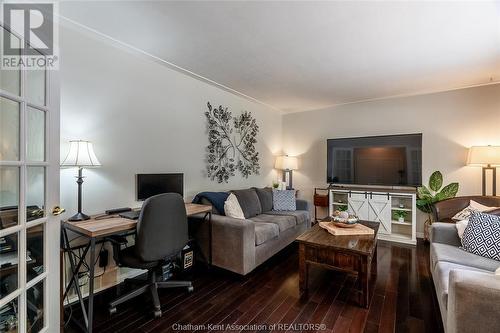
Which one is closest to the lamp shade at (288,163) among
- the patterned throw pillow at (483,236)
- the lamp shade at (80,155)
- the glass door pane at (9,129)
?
the patterned throw pillow at (483,236)

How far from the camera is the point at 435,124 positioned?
3734 mm

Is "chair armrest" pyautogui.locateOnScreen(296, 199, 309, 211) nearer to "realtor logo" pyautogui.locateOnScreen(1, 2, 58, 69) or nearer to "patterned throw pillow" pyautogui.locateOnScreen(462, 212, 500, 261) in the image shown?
"patterned throw pillow" pyautogui.locateOnScreen(462, 212, 500, 261)

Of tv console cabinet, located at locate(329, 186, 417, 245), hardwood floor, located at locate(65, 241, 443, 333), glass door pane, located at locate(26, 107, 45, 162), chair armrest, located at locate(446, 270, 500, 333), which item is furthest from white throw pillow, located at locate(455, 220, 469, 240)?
glass door pane, located at locate(26, 107, 45, 162)

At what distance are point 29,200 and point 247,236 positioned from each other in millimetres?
1738

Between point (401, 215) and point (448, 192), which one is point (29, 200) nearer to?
point (401, 215)

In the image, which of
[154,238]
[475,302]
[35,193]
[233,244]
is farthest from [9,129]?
[475,302]

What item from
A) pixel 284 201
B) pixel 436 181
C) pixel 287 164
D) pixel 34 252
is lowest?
pixel 284 201

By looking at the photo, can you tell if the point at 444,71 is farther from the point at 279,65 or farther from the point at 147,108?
the point at 147,108

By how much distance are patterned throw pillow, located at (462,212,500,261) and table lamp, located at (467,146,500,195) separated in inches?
62.9

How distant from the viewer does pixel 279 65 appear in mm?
2775

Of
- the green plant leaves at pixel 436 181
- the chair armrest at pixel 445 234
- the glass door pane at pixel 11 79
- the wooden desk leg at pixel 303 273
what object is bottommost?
the wooden desk leg at pixel 303 273

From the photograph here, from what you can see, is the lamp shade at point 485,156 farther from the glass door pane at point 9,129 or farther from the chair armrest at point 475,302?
the glass door pane at point 9,129

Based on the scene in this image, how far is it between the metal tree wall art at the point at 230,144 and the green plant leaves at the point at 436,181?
284cm

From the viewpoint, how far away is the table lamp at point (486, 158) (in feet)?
9.95
